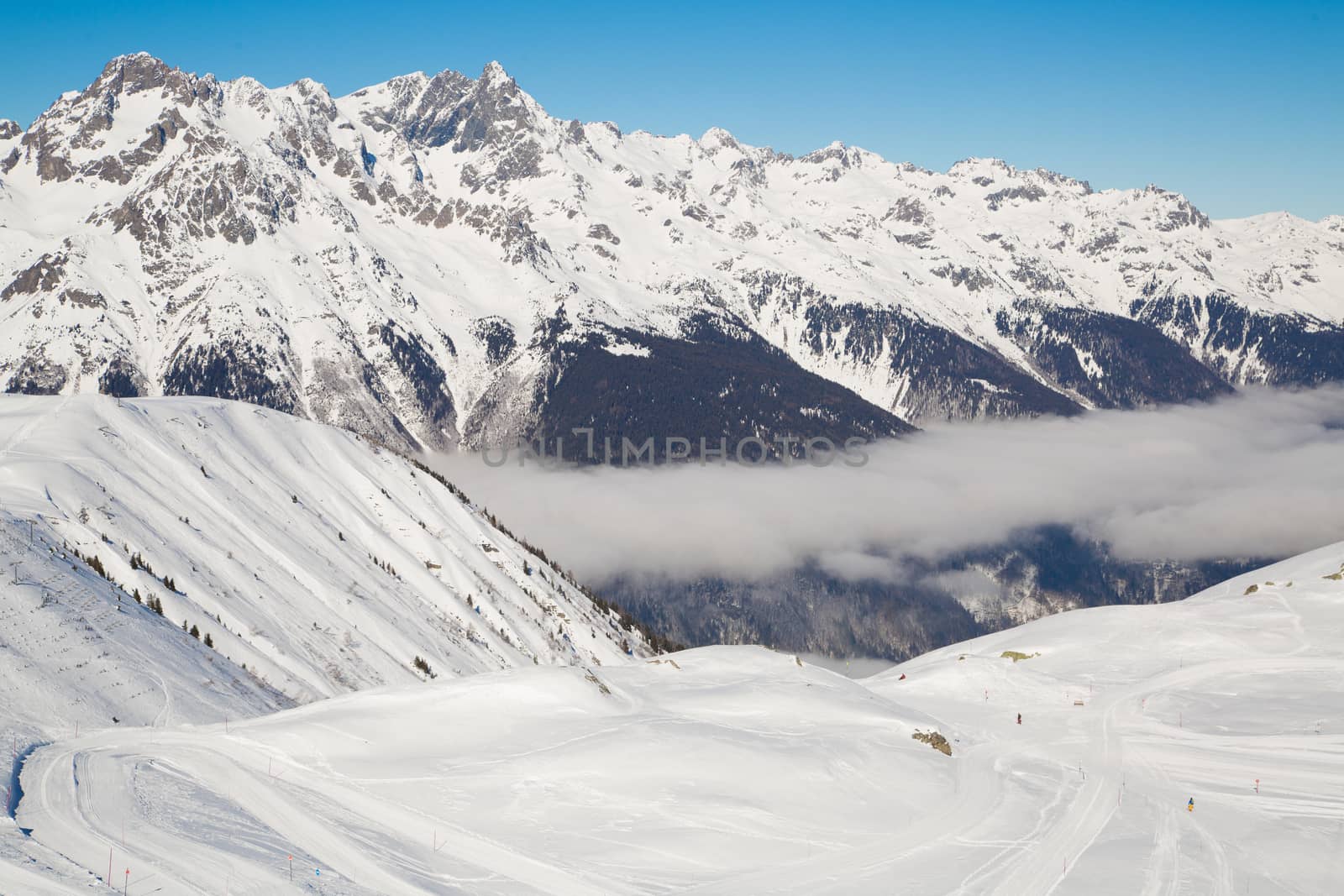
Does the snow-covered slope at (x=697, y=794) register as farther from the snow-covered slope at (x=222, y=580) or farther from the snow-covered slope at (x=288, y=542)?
the snow-covered slope at (x=288, y=542)

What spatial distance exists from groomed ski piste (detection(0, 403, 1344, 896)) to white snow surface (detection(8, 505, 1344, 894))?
167mm

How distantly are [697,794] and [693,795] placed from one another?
0.26m

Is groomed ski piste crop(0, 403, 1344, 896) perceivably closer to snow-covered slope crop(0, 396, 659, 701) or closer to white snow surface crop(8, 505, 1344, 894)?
white snow surface crop(8, 505, 1344, 894)

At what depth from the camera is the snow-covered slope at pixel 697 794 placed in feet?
132

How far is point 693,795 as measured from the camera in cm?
5119

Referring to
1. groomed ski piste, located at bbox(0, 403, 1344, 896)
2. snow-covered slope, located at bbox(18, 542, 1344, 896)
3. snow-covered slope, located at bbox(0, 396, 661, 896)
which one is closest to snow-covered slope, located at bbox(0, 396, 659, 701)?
snow-covered slope, located at bbox(0, 396, 661, 896)

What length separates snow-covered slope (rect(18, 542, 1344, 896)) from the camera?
40.3 m

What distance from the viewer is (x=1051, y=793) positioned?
202ft

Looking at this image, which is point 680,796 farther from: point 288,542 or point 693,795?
point 288,542

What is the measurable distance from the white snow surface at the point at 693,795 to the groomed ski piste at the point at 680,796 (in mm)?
167

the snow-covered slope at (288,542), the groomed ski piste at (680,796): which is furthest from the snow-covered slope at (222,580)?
the groomed ski piste at (680,796)

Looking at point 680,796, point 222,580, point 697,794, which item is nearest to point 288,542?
point 222,580

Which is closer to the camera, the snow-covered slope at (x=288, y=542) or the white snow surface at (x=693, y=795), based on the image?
the white snow surface at (x=693, y=795)

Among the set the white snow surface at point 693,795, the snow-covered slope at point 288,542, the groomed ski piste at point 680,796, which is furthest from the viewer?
the snow-covered slope at point 288,542
